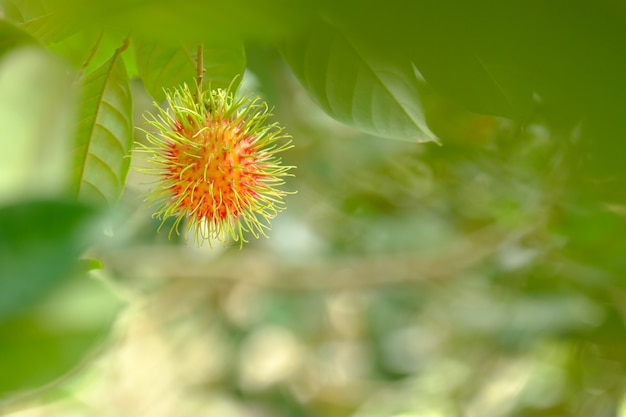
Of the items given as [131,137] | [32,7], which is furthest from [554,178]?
[32,7]

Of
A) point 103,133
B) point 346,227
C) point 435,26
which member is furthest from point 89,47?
point 346,227

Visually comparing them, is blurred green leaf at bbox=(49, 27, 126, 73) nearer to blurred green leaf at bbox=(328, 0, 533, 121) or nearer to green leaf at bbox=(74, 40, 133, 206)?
green leaf at bbox=(74, 40, 133, 206)

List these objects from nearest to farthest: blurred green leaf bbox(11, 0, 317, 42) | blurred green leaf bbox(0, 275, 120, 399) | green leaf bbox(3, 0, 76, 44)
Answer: blurred green leaf bbox(11, 0, 317, 42)
blurred green leaf bbox(0, 275, 120, 399)
green leaf bbox(3, 0, 76, 44)

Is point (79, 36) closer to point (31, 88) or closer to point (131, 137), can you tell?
point (131, 137)

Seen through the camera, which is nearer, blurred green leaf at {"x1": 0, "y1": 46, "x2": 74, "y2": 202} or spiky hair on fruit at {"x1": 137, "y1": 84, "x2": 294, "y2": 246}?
blurred green leaf at {"x1": 0, "y1": 46, "x2": 74, "y2": 202}

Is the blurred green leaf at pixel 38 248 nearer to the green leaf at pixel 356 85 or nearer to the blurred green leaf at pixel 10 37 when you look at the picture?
the blurred green leaf at pixel 10 37

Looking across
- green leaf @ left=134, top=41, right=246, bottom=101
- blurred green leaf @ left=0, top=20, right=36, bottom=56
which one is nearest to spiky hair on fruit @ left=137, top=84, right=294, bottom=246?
green leaf @ left=134, top=41, right=246, bottom=101

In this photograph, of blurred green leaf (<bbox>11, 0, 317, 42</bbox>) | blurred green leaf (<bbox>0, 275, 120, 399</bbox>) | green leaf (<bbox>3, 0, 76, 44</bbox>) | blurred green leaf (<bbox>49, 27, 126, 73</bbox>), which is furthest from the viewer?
blurred green leaf (<bbox>49, 27, 126, 73</bbox>)

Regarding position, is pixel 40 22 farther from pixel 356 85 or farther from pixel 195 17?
pixel 195 17

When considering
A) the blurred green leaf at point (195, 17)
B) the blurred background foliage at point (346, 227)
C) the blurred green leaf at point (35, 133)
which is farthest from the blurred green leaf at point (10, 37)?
the blurred green leaf at point (195, 17)
